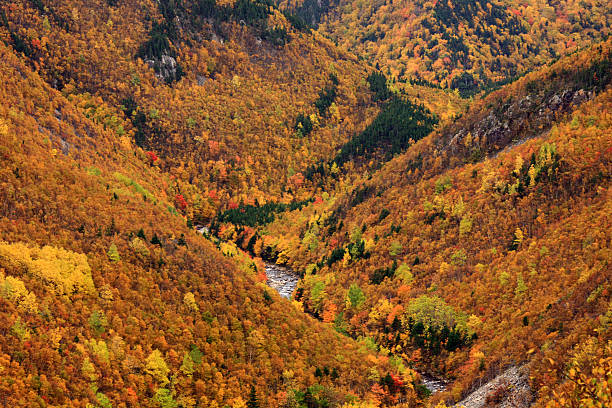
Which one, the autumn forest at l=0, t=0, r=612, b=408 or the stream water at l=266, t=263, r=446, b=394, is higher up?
the autumn forest at l=0, t=0, r=612, b=408

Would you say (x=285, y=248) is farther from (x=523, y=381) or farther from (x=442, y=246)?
(x=523, y=381)

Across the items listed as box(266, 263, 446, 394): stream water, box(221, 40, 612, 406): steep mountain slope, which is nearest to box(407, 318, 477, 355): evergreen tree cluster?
box(221, 40, 612, 406): steep mountain slope

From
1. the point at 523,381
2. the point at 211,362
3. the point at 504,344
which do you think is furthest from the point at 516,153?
the point at 211,362

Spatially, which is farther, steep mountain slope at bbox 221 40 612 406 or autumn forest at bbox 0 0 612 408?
steep mountain slope at bbox 221 40 612 406

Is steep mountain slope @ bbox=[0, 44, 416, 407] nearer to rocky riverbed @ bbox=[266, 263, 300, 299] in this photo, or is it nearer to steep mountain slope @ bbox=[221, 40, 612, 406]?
steep mountain slope @ bbox=[221, 40, 612, 406]

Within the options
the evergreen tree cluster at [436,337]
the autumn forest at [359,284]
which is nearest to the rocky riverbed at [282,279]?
the autumn forest at [359,284]

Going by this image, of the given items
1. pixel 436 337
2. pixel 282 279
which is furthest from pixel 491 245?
pixel 282 279

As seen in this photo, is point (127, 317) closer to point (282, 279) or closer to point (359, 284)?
point (359, 284)

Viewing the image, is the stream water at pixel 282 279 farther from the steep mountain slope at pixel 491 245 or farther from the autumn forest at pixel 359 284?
the steep mountain slope at pixel 491 245
